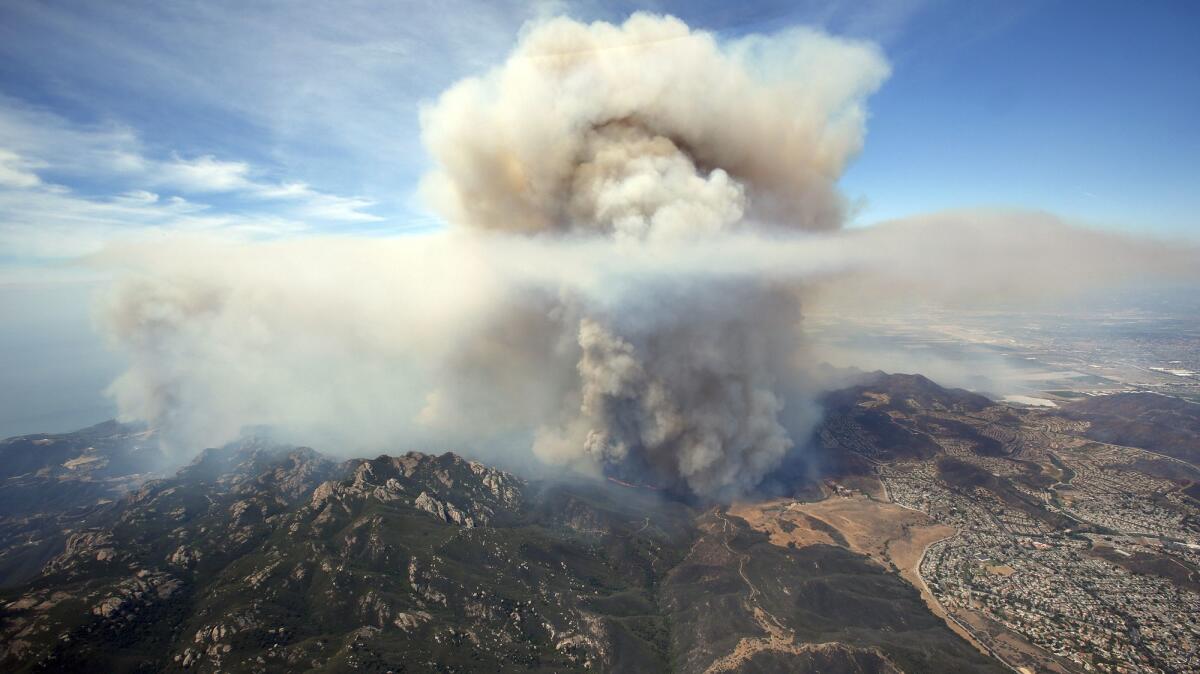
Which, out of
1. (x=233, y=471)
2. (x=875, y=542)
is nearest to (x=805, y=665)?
(x=875, y=542)

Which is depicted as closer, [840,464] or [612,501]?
[612,501]

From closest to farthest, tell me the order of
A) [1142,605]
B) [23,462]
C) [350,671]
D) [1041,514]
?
1. [350,671]
2. [1142,605]
3. [1041,514]
4. [23,462]

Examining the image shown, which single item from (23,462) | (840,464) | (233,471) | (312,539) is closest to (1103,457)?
(840,464)

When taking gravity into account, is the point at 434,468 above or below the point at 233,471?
above

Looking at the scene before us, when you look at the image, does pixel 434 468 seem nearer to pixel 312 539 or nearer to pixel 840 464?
pixel 312 539

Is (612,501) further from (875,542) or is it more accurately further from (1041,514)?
(1041,514)

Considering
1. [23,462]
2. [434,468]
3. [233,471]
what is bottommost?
[23,462]

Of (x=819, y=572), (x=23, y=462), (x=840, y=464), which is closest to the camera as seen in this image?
(x=819, y=572)

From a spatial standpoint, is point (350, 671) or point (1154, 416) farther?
point (1154, 416)

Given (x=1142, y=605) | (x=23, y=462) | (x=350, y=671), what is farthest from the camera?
(x=23, y=462)
